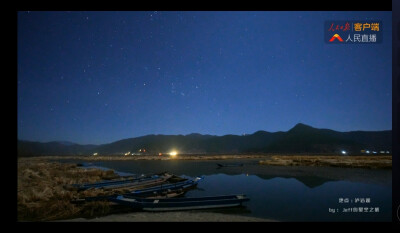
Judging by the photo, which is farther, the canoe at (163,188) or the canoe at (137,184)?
the canoe at (137,184)

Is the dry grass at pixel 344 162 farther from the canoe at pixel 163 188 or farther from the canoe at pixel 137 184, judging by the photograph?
the canoe at pixel 137 184

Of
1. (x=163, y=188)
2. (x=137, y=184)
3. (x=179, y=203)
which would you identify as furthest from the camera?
(x=137, y=184)

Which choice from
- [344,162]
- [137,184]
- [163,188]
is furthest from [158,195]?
[344,162]

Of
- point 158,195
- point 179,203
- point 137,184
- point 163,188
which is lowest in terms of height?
point 137,184

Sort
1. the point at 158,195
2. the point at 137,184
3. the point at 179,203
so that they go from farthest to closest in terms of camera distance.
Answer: the point at 137,184, the point at 158,195, the point at 179,203

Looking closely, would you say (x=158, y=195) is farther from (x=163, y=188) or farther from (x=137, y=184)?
(x=137, y=184)

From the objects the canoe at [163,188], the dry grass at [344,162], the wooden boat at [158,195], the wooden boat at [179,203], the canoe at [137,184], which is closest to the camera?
the wooden boat at [179,203]

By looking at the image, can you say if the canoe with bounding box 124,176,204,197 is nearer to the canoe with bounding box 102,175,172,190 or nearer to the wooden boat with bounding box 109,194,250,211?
the canoe with bounding box 102,175,172,190

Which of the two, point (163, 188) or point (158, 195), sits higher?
point (163, 188)

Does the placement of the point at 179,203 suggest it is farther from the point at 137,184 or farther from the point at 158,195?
the point at 137,184

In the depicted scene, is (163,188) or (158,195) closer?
(158,195)

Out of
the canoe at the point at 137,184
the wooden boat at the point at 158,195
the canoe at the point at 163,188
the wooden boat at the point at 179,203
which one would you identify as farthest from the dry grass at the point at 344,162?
the wooden boat at the point at 179,203
